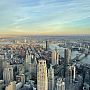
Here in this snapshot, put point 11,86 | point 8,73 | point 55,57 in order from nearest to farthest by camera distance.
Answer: point 11,86
point 8,73
point 55,57

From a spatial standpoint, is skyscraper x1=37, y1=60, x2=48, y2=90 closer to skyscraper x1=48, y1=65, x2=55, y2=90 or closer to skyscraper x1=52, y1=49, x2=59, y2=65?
skyscraper x1=48, y1=65, x2=55, y2=90

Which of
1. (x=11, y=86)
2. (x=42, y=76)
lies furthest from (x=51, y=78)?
(x=11, y=86)

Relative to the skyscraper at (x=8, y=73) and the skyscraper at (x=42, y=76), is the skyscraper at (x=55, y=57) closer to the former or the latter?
the skyscraper at (x=42, y=76)

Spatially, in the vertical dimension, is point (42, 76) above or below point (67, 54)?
below

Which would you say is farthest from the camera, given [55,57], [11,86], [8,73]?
[55,57]

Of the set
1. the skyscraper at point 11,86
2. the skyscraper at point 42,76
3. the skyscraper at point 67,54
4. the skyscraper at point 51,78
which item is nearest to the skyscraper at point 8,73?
the skyscraper at point 11,86

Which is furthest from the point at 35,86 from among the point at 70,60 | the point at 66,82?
the point at 70,60

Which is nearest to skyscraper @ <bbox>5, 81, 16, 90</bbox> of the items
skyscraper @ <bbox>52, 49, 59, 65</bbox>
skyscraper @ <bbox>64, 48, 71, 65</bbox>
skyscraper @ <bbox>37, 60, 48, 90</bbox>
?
skyscraper @ <bbox>37, 60, 48, 90</bbox>

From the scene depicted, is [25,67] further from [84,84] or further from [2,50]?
[84,84]

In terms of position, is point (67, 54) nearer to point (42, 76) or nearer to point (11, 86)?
point (42, 76)
